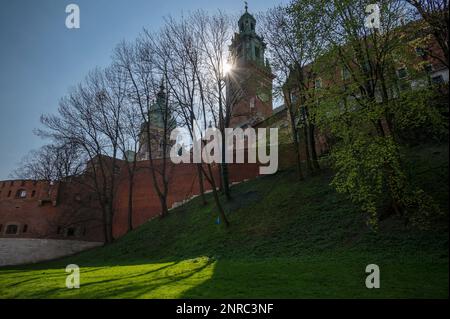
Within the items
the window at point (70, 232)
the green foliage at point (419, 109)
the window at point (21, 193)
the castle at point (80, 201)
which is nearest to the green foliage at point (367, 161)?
the green foliage at point (419, 109)

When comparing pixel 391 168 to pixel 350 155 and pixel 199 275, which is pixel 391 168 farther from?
pixel 199 275

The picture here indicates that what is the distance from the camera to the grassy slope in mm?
7438

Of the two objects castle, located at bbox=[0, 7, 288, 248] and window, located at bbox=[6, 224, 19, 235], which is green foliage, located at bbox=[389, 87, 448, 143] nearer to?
castle, located at bbox=[0, 7, 288, 248]

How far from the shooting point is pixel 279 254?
12648 mm

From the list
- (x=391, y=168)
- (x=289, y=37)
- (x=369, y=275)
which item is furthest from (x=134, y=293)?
(x=289, y=37)

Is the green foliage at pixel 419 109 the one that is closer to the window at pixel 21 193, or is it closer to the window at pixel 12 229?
the window at pixel 12 229

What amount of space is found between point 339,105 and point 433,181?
15.9 feet

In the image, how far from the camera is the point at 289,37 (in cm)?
1958

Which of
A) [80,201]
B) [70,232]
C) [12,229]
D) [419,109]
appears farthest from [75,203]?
[419,109]

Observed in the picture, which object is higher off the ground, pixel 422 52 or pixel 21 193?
pixel 422 52

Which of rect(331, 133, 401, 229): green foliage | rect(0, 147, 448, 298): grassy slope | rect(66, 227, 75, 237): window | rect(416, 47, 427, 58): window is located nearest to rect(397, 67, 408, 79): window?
rect(416, 47, 427, 58): window

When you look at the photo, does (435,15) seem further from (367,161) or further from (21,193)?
(21,193)

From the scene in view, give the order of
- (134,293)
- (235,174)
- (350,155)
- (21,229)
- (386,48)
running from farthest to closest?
(21,229)
(235,174)
(386,48)
(350,155)
(134,293)
